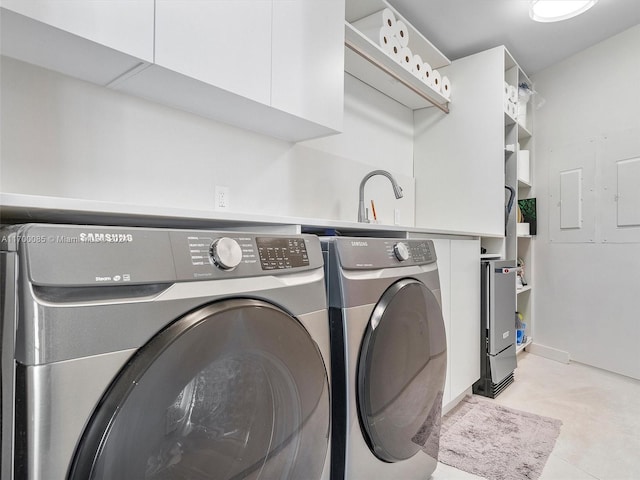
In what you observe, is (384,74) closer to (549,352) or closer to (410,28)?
(410,28)

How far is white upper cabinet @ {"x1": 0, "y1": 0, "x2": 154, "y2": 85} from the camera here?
81cm

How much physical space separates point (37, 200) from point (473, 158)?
9.00 ft

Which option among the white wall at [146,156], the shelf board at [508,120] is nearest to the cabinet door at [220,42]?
the white wall at [146,156]

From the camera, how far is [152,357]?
1.84 feet

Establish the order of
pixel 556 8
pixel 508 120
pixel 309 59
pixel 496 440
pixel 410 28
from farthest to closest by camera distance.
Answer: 1. pixel 508 120
2. pixel 410 28
3. pixel 556 8
4. pixel 496 440
5. pixel 309 59

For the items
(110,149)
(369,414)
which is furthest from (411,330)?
(110,149)

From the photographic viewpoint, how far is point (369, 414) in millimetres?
1060

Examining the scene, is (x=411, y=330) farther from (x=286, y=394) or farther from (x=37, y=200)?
(x=37, y=200)

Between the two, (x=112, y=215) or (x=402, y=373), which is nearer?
(x=112, y=215)

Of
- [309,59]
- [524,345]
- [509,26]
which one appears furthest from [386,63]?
[524,345]

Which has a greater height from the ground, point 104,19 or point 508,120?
point 508,120

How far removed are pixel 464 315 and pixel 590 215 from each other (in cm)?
174

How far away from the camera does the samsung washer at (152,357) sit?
0.48 m

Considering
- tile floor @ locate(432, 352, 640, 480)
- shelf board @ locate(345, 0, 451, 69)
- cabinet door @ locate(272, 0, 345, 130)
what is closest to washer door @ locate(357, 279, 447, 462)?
tile floor @ locate(432, 352, 640, 480)
